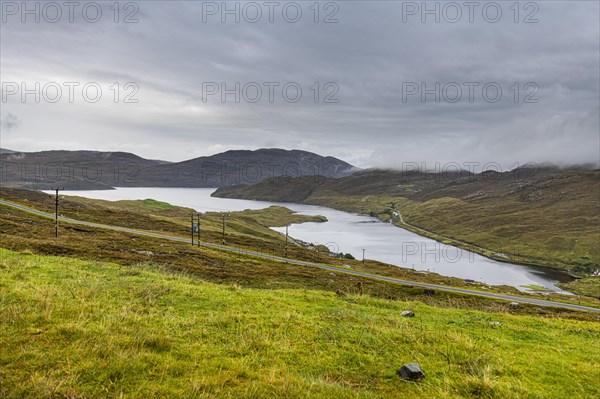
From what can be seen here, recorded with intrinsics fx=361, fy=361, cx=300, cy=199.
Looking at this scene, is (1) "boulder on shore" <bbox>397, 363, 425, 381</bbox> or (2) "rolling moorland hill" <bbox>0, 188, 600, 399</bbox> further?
(1) "boulder on shore" <bbox>397, 363, 425, 381</bbox>

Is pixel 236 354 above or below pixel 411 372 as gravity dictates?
above

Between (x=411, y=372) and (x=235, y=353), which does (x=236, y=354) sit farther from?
(x=411, y=372)

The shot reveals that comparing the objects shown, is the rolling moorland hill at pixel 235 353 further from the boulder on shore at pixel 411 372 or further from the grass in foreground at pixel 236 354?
the boulder on shore at pixel 411 372

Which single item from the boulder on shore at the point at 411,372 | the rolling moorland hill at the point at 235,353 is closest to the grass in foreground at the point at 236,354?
the rolling moorland hill at the point at 235,353

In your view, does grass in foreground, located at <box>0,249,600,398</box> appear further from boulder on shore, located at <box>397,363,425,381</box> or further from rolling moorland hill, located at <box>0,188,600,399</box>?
boulder on shore, located at <box>397,363,425,381</box>

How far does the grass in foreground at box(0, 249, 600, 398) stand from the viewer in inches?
316

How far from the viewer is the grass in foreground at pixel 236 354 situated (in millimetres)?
8031

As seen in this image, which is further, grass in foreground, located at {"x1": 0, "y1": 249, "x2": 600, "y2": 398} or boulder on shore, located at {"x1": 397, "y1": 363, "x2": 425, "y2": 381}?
boulder on shore, located at {"x1": 397, "y1": 363, "x2": 425, "y2": 381}

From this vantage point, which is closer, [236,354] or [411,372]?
[411,372]

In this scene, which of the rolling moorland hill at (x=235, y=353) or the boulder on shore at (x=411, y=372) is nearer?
the rolling moorland hill at (x=235, y=353)

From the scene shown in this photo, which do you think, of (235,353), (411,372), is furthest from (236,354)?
(411,372)

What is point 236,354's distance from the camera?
10195 millimetres

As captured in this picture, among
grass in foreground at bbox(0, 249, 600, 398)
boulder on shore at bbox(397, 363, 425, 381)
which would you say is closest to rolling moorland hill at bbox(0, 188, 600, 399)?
→ grass in foreground at bbox(0, 249, 600, 398)

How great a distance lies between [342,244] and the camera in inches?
7672
